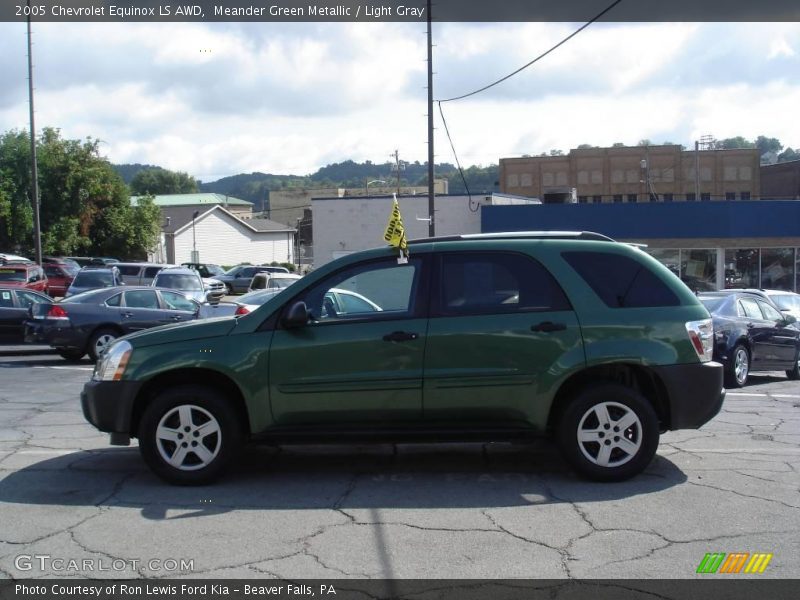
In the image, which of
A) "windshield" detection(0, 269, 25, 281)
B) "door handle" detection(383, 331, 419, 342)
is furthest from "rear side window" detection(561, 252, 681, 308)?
"windshield" detection(0, 269, 25, 281)

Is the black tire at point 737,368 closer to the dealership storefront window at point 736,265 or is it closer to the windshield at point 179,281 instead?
the windshield at point 179,281

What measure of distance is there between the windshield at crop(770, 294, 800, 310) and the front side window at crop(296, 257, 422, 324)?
13.6m

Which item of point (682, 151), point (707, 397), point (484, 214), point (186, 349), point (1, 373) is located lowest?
point (1, 373)

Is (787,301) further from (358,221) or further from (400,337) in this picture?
(358,221)

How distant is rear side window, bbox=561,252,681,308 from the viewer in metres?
6.70

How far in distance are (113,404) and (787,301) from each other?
16.0m

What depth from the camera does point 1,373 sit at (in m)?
14.5

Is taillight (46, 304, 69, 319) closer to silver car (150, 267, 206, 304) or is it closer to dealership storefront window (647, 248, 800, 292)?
silver car (150, 267, 206, 304)

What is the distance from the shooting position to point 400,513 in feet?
19.5

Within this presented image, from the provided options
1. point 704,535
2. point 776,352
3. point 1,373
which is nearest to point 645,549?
point 704,535

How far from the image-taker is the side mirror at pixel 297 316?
6480 mm

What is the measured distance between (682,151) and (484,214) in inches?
1726

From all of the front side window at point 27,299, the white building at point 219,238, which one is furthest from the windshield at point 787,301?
the white building at point 219,238
